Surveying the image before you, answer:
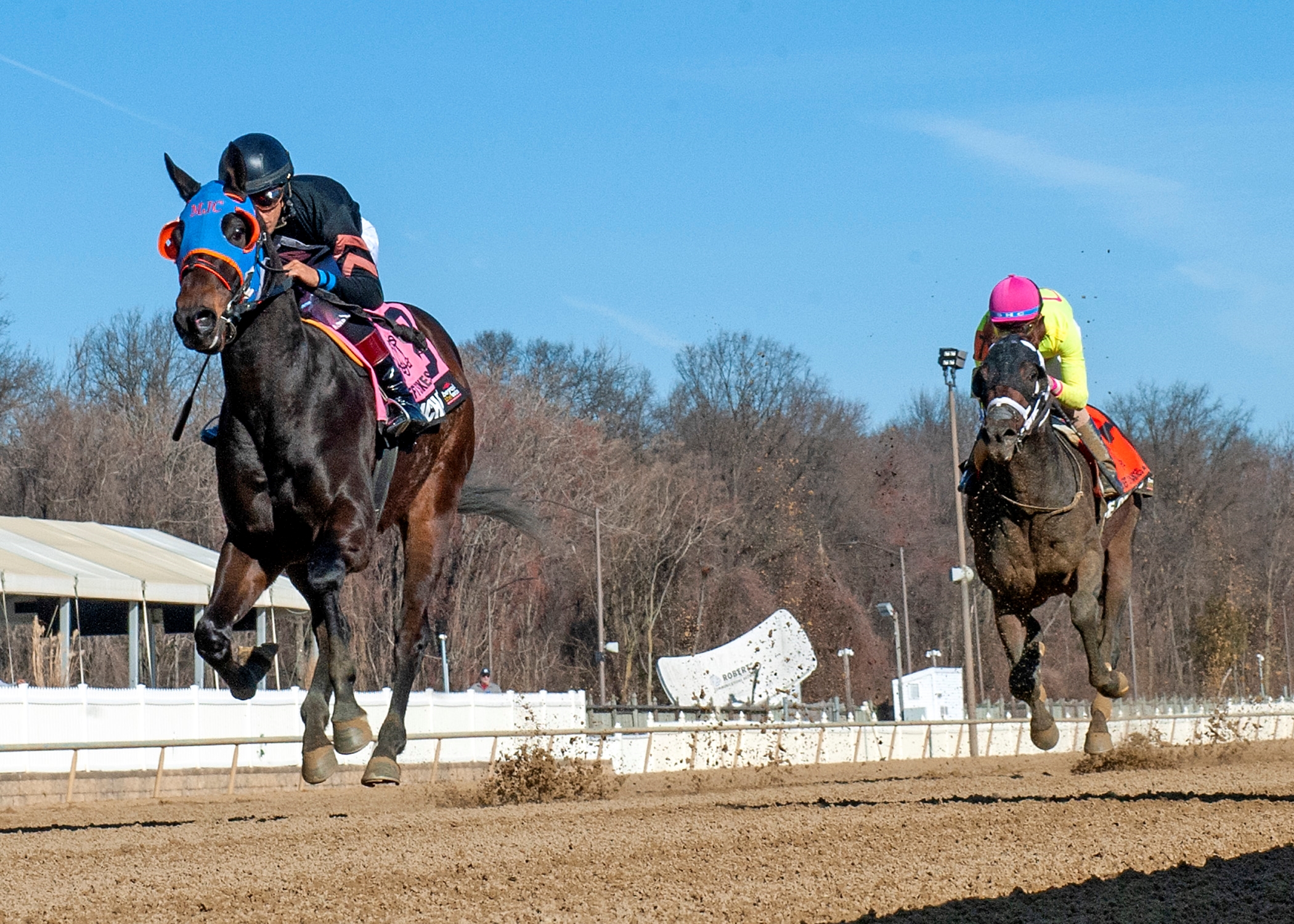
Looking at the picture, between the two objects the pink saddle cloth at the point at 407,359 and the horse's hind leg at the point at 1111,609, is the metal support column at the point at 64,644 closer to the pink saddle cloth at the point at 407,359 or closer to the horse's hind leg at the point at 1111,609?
the horse's hind leg at the point at 1111,609

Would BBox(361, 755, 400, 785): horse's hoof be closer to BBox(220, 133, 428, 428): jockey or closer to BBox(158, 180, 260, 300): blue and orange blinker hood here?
BBox(220, 133, 428, 428): jockey

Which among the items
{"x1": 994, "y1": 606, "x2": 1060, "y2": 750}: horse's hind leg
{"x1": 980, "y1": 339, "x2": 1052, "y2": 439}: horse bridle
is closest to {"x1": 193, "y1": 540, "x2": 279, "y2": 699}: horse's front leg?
{"x1": 980, "y1": 339, "x2": 1052, "y2": 439}: horse bridle

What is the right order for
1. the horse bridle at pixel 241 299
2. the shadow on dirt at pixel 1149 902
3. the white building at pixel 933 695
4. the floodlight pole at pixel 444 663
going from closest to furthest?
1. the shadow on dirt at pixel 1149 902
2. the horse bridle at pixel 241 299
3. the floodlight pole at pixel 444 663
4. the white building at pixel 933 695

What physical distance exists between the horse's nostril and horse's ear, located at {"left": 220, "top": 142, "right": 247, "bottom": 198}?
2.27 ft

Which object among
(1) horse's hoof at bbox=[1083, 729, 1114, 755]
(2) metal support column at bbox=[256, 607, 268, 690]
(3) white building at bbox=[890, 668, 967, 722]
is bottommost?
(3) white building at bbox=[890, 668, 967, 722]

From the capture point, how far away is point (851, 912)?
5.42 metres

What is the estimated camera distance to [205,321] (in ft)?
18.8

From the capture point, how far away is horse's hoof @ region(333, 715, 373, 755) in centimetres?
602

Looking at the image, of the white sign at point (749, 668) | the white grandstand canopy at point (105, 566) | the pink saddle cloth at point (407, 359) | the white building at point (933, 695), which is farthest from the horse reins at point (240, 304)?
the white building at point (933, 695)

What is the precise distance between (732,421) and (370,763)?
51.0 metres

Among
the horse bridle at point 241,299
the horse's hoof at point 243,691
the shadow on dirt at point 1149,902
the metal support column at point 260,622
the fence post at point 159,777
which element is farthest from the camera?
the metal support column at point 260,622

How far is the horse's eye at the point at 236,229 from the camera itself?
5973 millimetres

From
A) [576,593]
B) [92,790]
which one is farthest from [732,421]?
[92,790]

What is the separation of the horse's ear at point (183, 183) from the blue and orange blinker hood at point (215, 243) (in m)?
0.06
